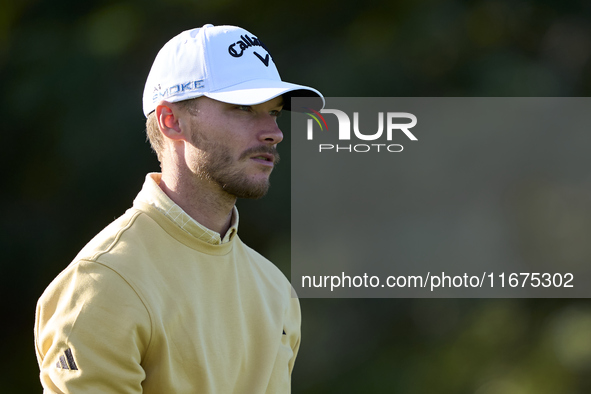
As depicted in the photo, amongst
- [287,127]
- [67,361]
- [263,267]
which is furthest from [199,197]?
[287,127]

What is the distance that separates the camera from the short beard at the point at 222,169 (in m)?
1.34

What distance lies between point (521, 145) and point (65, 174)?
7.54 ft

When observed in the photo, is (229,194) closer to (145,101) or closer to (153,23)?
(145,101)

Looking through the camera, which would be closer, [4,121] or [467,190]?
[4,121]

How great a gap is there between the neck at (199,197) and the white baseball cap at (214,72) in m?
0.16

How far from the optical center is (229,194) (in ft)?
4.54

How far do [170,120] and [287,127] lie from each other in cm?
209

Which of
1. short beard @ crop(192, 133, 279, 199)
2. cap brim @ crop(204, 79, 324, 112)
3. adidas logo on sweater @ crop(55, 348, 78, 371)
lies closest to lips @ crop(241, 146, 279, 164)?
short beard @ crop(192, 133, 279, 199)

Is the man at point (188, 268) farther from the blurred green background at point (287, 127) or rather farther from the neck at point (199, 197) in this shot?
the blurred green background at point (287, 127)

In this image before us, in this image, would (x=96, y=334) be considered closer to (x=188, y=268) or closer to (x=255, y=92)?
(x=188, y=268)

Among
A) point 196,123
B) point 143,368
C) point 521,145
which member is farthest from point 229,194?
point 521,145

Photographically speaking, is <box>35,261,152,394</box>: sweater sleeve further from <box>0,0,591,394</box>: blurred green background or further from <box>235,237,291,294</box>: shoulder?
<box>0,0,591,394</box>: blurred green background

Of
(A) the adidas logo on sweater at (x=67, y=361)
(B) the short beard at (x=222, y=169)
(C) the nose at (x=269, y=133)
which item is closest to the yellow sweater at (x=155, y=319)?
(A) the adidas logo on sweater at (x=67, y=361)

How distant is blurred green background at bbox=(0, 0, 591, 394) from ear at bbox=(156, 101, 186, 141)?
1959 millimetres
